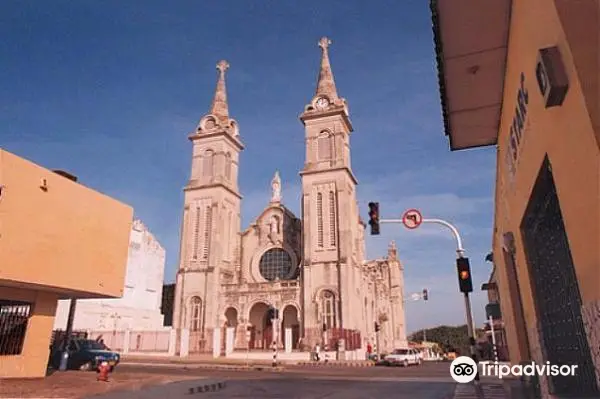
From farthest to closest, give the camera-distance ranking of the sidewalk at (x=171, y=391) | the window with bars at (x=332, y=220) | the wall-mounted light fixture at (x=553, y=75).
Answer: the window with bars at (x=332, y=220) → the sidewalk at (x=171, y=391) → the wall-mounted light fixture at (x=553, y=75)

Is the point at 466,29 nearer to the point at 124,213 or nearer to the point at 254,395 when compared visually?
the point at 254,395

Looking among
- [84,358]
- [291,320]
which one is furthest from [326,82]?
[84,358]

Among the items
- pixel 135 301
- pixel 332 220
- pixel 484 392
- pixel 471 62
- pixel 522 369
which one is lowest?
pixel 484 392

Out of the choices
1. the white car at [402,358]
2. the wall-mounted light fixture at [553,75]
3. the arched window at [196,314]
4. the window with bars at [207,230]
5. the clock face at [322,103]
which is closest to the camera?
the wall-mounted light fixture at [553,75]

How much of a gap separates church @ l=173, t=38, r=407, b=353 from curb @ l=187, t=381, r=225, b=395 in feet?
67.0

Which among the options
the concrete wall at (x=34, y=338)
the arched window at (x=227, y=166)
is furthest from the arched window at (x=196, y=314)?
the concrete wall at (x=34, y=338)

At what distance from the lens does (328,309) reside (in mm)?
35656

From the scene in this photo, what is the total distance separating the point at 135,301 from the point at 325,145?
2686 centimetres

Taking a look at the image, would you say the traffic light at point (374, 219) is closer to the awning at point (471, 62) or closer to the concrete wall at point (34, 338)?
the awning at point (471, 62)

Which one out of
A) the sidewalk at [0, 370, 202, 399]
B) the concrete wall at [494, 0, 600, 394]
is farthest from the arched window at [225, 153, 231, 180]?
the concrete wall at [494, 0, 600, 394]

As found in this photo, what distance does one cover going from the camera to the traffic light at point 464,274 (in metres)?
11.8

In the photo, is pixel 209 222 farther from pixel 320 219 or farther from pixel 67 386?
pixel 67 386

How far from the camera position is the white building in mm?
41875

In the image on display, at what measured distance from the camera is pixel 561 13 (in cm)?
295
